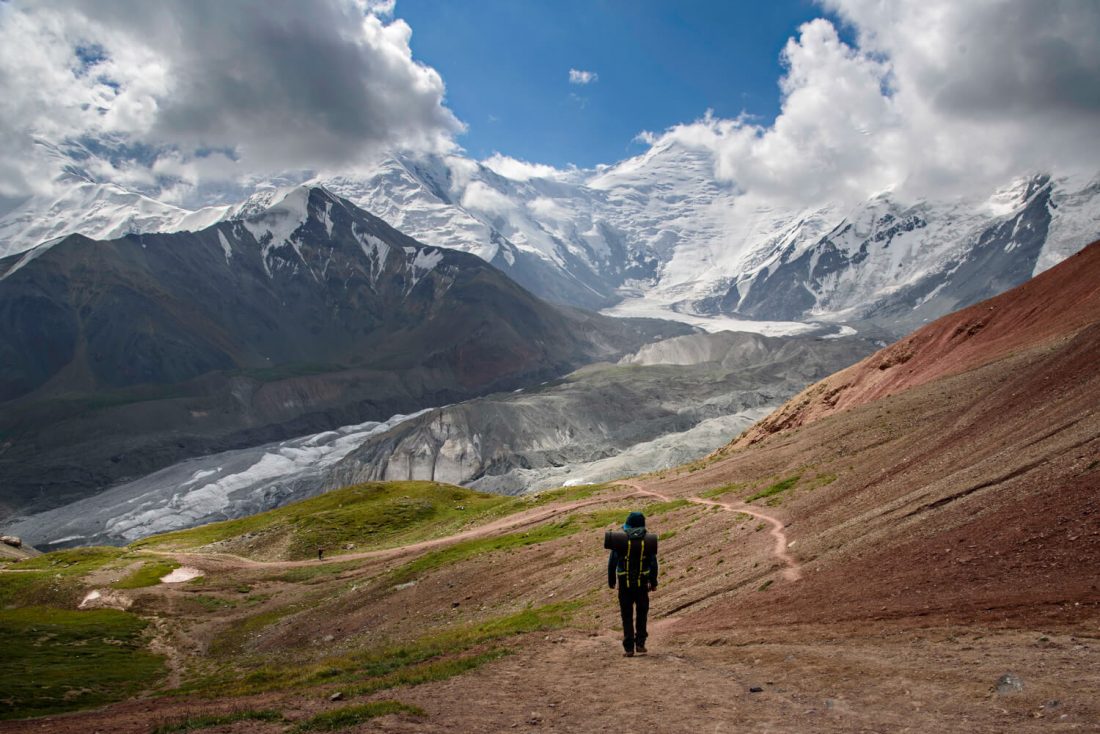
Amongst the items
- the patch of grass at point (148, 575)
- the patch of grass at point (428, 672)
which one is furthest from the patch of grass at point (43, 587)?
the patch of grass at point (428, 672)

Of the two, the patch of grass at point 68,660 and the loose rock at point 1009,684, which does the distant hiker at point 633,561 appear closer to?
the loose rock at point 1009,684

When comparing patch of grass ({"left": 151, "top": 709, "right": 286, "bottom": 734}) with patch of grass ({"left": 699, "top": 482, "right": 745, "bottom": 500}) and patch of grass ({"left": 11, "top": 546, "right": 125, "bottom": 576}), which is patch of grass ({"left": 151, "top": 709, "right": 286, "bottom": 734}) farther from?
patch of grass ({"left": 11, "top": 546, "right": 125, "bottom": 576})

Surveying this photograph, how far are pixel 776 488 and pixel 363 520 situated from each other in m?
46.0

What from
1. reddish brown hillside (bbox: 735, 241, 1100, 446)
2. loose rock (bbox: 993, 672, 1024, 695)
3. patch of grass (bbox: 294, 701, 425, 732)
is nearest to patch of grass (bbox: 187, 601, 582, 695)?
patch of grass (bbox: 294, 701, 425, 732)

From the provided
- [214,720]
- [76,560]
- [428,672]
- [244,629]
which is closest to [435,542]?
[244,629]

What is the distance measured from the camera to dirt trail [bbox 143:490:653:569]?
167ft

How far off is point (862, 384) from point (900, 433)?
28.7 metres

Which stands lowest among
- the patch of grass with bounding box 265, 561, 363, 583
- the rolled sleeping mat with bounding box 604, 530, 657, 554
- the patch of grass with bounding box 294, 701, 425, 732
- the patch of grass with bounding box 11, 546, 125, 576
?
the patch of grass with bounding box 265, 561, 363, 583

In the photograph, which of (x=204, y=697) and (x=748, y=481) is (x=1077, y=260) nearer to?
(x=748, y=481)

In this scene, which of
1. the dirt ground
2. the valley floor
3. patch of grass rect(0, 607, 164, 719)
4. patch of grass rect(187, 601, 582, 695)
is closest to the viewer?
the valley floor

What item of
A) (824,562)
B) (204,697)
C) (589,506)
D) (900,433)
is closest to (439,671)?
(204,697)

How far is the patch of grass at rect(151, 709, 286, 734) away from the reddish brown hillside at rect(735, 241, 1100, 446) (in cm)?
4293

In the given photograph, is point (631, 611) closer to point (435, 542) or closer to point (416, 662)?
point (416, 662)

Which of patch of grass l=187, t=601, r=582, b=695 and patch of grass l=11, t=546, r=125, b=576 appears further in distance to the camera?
patch of grass l=11, t=546, r=125, b=576
